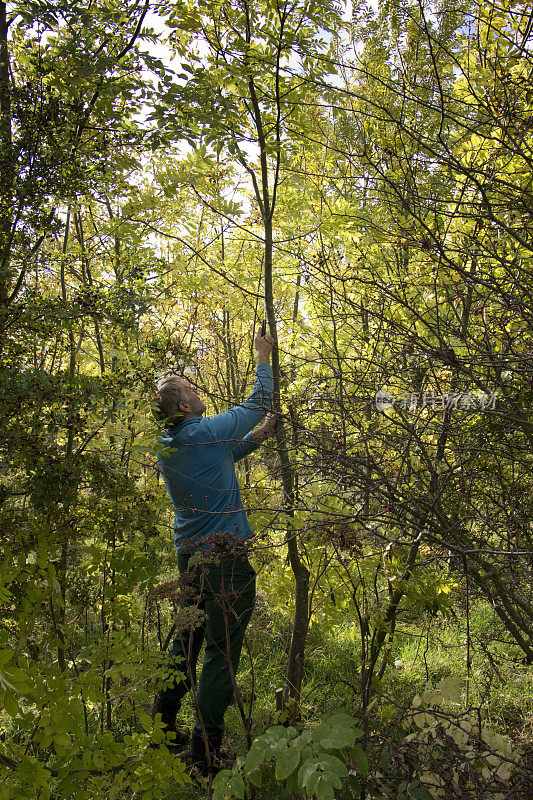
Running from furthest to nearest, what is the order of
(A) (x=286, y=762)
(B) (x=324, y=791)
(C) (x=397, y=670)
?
1. (C) (x=397, y=670)
2. (A) (x=286, y=762)
3. (B) (x=324, y=791)

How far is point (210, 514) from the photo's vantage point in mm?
2887

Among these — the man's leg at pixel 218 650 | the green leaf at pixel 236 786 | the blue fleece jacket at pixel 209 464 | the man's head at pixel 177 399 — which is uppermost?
the man's head at pixel 177 399

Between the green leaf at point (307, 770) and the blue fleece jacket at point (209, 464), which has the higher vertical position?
the blue fleece jacket at point (209, 464)

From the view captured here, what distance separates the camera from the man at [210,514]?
2736mm

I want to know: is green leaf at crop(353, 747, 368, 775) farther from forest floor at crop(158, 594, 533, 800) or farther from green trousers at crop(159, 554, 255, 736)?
green trousers at crop(159, 554, 255, 736)

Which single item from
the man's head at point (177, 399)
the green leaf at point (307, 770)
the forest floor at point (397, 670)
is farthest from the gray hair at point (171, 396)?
the green leaf at point (307, 770)

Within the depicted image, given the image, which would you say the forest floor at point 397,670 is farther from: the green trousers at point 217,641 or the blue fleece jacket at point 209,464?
the blue fleece jacket at point 209,464

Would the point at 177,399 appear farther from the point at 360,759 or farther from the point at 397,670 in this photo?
the point at 397,670

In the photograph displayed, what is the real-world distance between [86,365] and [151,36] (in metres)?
3.95

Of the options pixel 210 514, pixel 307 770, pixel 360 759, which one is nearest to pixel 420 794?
pixel 360 759

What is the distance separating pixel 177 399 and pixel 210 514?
699 millimetres

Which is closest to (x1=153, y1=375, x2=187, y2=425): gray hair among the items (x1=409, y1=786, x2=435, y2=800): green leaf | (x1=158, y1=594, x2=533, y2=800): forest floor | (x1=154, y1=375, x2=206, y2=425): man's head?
(x1=154, y1=375, x2=206, y2=425): man's head

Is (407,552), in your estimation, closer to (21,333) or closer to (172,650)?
(172,650)

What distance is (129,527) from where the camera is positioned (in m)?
2.52
